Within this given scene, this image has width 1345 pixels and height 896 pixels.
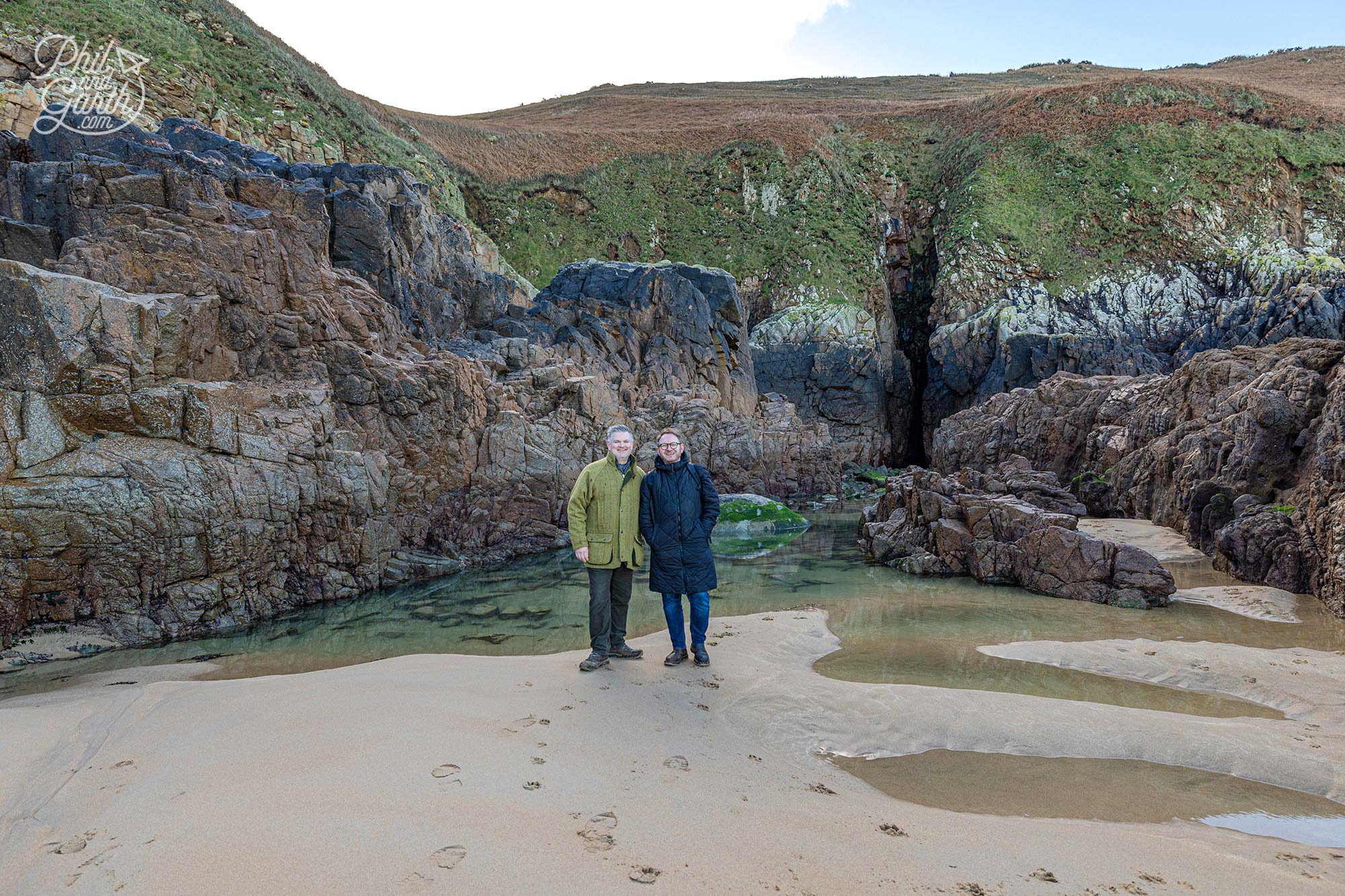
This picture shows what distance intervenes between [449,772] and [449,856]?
3.46 feet

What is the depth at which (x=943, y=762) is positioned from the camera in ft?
17.1

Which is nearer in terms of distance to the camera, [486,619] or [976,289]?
[486,619]

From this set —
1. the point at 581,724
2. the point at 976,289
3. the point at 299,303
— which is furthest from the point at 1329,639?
the point at 976,289

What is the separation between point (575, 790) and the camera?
400 centimetres

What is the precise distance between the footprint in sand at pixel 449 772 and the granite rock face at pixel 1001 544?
37.8 feet

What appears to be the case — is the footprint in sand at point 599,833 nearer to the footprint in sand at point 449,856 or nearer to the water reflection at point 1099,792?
the footprint in sand at point 449,856

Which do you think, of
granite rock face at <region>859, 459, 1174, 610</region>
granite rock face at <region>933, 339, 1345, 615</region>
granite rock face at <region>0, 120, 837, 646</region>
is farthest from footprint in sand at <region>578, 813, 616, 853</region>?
granite rock face at <region>933, 339, 1345, 615</region>

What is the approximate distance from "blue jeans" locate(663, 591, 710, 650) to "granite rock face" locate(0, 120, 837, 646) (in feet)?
28.4

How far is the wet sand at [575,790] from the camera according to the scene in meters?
3.05

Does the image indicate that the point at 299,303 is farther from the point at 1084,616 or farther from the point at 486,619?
the point at 1084,616

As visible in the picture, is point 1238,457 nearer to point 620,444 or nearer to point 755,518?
point 755,518

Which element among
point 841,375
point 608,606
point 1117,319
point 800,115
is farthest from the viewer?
point 800,115

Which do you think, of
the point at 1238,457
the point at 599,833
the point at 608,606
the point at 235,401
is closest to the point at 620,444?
the point at 608,606

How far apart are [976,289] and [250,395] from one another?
48.6 meters
